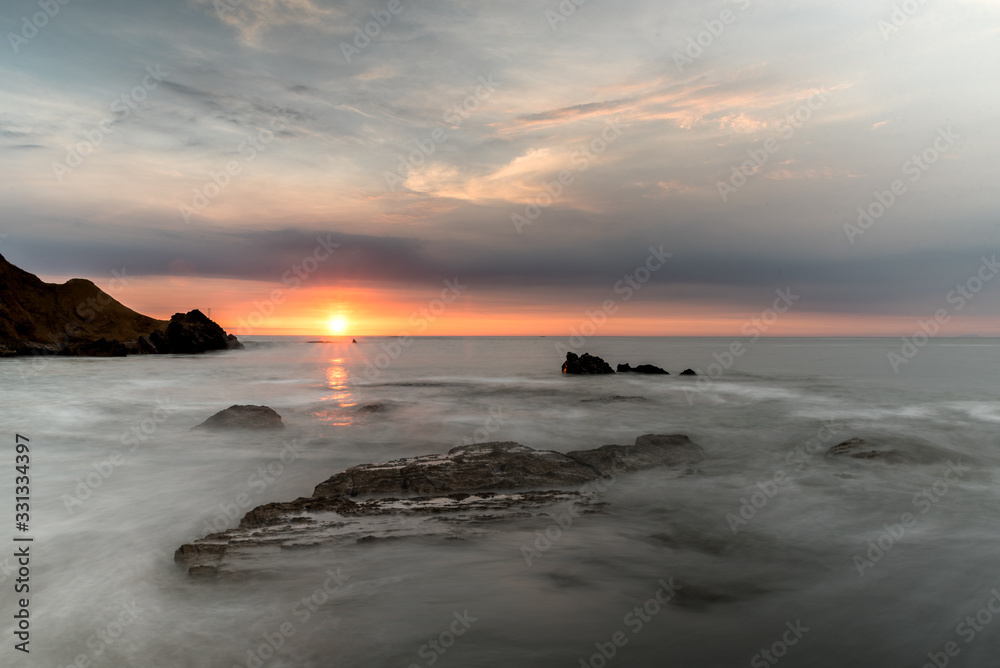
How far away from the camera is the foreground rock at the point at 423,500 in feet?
20.3

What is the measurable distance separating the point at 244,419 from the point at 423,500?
9.16 meters

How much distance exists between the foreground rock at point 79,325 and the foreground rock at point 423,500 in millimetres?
56974

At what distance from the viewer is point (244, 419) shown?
14.7 metres

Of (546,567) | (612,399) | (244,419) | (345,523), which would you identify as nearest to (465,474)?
(345,523)

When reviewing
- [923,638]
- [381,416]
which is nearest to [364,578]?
[923,638]

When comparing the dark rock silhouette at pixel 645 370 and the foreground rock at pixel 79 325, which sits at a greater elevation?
the foreground rock at pixel 79 325

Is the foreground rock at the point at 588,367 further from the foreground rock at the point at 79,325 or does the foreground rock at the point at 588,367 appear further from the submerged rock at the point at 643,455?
the foreground rock at the point at 79,325

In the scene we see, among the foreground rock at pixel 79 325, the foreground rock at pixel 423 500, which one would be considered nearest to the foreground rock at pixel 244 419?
the foreground rock at pixel 423 500

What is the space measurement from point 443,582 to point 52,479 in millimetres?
9588

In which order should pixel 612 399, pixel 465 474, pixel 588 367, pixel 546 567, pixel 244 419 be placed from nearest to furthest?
pixel 546 567, pixel 465 474, pixel 244 419, pixel 612 399, pixel 588 367

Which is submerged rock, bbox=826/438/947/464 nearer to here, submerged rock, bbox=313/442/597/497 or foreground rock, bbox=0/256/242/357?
submerged rock, bbox=313/442/597/497

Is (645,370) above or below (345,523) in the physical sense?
above

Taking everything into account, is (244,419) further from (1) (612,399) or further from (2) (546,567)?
(1) (612,399)

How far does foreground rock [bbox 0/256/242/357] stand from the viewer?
50.7 metres
